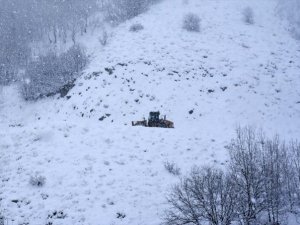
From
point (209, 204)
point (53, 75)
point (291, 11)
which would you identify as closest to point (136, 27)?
point (53, 75)

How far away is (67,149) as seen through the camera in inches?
709

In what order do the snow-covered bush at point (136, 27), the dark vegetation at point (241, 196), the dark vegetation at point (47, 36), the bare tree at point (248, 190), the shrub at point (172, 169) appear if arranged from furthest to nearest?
the snow-covered bush at point (136, 27) → the dark vegetation at point (47, 36) → the shrub at point (172, 169) → the bare tree at point (248, 190) → the dark vegetation at point (241, 196)

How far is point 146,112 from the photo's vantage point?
27422 mm

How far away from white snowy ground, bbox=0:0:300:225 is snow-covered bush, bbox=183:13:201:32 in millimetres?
1143

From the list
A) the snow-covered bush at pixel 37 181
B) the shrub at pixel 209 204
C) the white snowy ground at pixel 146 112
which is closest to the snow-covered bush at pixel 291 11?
the white snowy ground at pixel 146 112

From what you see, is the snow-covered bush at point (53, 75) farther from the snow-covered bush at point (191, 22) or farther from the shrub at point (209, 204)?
the shrub at point (209, 204)

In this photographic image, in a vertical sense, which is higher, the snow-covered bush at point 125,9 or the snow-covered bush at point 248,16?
the snow-covered bush at point 125,9

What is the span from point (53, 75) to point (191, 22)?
767 inches

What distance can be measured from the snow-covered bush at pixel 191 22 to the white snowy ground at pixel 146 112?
1.14 metres

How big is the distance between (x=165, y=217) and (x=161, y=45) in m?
26.8

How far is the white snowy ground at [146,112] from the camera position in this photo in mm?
14617

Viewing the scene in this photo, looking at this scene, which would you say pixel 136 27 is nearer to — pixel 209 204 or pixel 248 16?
pixel 248 16

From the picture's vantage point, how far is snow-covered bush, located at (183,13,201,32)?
136ft

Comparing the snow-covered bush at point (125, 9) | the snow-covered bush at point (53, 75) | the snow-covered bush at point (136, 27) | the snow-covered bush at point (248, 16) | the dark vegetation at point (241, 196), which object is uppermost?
the snow-covered bush at point (125, 9)
